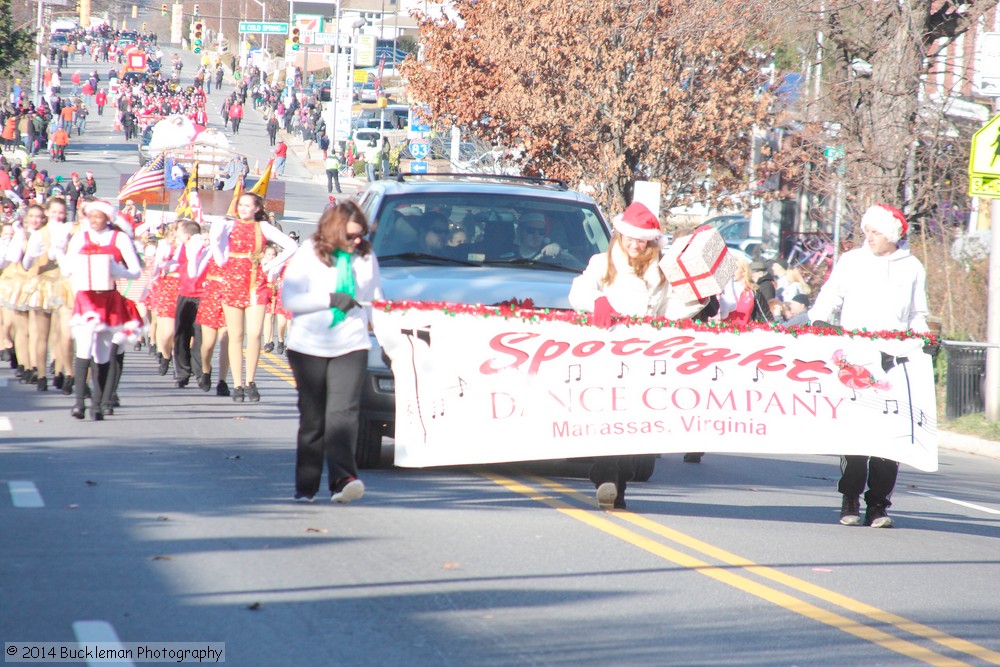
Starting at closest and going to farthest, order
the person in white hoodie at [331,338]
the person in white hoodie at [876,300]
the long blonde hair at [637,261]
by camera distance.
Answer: the person in white hoodie at [331,338], the long blonde hair at [637,261], the person in white hoodie at [876,300]

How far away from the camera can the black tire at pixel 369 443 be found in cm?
1040

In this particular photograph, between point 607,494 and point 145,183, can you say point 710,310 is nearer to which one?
point 607,494

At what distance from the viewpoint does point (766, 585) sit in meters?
7.21

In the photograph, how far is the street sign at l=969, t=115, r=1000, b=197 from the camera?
601 inches

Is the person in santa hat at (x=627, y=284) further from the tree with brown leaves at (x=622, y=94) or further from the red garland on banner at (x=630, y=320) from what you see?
the tree with brown leaves at (x=622, y=94)

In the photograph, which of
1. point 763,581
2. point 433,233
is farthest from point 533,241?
point 763,581

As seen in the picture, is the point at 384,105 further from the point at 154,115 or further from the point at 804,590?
the point at 804,590

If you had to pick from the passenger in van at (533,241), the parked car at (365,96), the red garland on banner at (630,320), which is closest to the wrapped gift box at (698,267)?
the red garland on banner at (630,320)


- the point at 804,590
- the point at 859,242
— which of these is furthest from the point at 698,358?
the point at 859,242

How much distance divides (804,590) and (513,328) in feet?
8.49

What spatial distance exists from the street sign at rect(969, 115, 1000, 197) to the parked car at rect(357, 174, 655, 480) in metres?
5.20

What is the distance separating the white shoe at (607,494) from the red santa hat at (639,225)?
58.8 inches

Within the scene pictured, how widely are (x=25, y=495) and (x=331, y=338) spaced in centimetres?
210

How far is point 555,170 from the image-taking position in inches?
973
